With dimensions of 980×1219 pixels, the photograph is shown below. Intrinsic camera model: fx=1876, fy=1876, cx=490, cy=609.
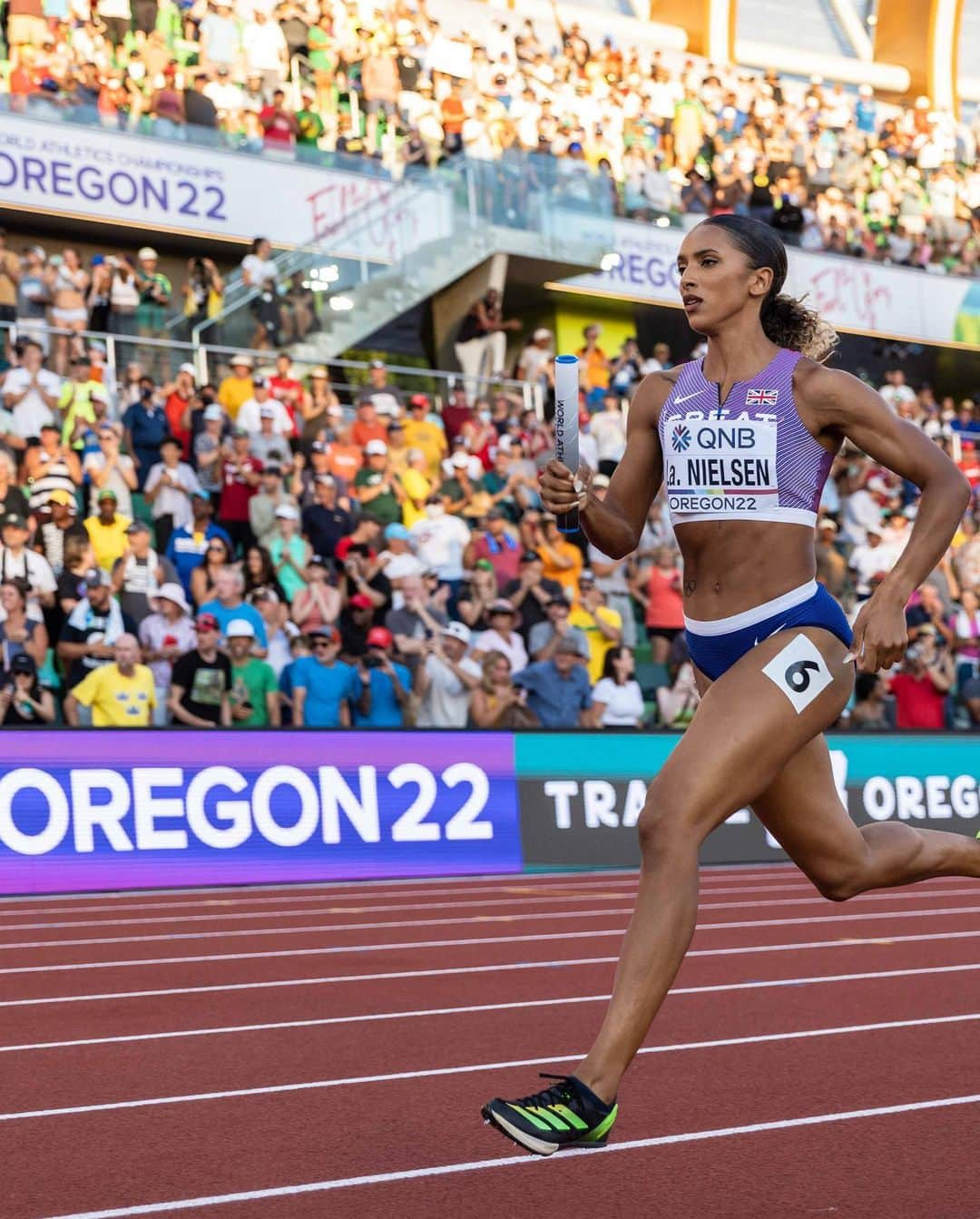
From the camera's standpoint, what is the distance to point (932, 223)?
28641 mm

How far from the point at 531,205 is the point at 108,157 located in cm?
483

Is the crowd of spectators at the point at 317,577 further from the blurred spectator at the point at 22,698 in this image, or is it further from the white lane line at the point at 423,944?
the white lane line at the point at 423,944

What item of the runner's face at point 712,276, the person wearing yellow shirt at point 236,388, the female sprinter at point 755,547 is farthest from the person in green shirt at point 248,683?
the runner's face at point 712,276

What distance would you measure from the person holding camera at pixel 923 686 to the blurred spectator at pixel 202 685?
22.7ft

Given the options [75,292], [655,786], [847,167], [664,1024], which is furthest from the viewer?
[847,167]

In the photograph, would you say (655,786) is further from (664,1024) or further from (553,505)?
(664,1024)

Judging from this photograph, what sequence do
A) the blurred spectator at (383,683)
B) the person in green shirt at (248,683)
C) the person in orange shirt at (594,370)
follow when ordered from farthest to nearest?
1. the person in orange shirt at (594,370)
2. the blurred spectator at (383,683)
3. the person in green shirt at (248,683)

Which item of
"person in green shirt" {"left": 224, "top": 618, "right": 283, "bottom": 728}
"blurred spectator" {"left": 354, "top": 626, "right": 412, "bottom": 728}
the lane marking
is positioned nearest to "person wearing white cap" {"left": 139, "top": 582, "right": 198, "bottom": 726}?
"person in green shirt" {"left": 224, "top": 618, "right": 283, "bottom": 728}

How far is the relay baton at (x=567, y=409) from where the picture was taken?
4.32 m

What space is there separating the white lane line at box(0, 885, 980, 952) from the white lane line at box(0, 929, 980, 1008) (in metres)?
1.42

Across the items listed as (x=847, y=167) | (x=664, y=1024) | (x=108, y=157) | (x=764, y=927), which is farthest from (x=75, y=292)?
(x=847, y=167)

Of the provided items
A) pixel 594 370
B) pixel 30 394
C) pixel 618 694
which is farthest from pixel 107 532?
pixel 594 370

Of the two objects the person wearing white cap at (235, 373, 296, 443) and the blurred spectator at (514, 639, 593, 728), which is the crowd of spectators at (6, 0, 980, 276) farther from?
the blurred spectator at (514, 639, 593, 728)

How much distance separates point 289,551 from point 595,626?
2729 millimetres
